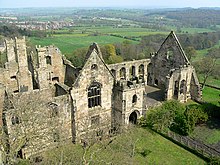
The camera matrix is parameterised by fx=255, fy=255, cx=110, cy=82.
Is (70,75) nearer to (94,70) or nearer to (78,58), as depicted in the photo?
(94,70)

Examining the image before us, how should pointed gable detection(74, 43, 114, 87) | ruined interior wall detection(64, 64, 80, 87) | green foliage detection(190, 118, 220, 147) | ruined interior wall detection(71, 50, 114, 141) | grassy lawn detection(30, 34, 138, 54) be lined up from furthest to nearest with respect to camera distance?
1. grassy lawn detection(30, 34, 138, 54)
2. ruined interior wall detection(64, 64, 80, 87)
3. green foliage detection(190, 118, 220, 147)
4. ruined interior wall detection(71, 50, 114, 141)
5. pointed gable detection(74, 43, 114, 87)

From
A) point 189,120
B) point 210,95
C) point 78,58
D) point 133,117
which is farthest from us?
point 78,58

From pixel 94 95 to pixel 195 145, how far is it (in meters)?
13.9

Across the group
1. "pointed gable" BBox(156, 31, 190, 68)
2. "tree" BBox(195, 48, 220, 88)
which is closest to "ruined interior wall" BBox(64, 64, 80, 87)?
"pointed gable" BBox(156, 31, 190, 68)

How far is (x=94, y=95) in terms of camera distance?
32.5 metres

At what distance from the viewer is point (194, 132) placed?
36.1 m

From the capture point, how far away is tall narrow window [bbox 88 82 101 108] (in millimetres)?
31859

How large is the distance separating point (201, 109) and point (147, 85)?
14661 mm

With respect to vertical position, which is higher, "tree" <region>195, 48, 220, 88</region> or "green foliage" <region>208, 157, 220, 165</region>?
"tree" <region>195, 48, 220, 88</region>

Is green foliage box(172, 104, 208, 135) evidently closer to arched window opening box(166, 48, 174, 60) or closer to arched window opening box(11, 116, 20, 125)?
arched window opening box(166, 48, 174, 60)

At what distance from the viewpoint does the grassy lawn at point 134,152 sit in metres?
28.2

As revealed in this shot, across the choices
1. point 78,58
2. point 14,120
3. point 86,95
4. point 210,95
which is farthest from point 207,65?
point 14,120

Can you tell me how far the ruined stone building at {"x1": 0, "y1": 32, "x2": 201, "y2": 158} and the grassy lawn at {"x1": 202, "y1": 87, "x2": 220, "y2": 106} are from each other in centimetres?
1317

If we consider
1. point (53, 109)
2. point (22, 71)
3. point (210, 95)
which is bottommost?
point (210, 95)
